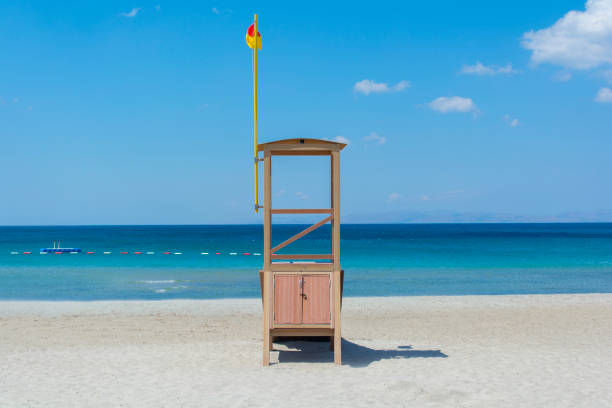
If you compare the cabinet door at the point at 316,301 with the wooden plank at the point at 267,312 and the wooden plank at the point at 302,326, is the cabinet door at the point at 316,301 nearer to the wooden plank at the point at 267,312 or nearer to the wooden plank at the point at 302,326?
the wooden plank at the point at 302,326

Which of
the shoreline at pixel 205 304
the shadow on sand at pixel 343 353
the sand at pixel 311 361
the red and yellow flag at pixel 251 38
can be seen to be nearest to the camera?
the sand at pixel 311 361

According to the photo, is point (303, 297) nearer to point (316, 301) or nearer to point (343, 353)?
point (316, 301)

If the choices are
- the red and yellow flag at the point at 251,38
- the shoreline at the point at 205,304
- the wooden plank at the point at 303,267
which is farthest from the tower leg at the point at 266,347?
the shoreline at the point at 205,304

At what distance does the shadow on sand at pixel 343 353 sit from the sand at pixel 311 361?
3 cm

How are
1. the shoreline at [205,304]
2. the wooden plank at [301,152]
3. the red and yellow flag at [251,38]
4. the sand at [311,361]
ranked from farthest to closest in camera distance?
the shoreline at [205,304] → the red and yellow flag at [251,38] → the wooden plank at [301,152] → the sand at [311,361]

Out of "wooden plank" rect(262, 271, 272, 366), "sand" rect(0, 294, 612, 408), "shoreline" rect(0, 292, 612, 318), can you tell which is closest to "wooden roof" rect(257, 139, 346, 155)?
"wooden plank" rect(262, 271, 272, 366)

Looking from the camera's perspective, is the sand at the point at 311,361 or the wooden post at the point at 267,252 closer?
the sand at the point at 311,361

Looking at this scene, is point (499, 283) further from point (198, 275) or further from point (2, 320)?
point (2, 320)

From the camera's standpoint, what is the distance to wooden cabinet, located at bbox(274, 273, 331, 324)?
7301 millimetres

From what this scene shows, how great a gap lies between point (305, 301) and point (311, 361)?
100 cm

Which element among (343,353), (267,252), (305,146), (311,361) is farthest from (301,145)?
(343,353)

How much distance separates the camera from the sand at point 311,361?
19.7ft

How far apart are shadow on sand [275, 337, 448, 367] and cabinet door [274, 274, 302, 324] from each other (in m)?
0.83

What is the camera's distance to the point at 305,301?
24.0ft
